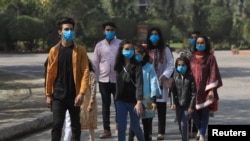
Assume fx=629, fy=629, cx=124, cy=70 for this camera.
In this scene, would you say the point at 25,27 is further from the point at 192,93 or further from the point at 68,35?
the point at 68,35

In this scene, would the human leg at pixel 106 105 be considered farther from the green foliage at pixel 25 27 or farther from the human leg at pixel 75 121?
the green foliage at pixel 25 27

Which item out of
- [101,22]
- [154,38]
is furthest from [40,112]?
[101,22]

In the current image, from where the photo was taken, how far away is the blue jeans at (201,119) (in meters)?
9.41

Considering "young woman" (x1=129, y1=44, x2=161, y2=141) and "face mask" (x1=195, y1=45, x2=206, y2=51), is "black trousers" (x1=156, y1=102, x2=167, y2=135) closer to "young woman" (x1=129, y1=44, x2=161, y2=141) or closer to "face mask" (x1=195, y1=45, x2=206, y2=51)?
"face mask" (x1=195, y1=45, x2=206, y2=51)

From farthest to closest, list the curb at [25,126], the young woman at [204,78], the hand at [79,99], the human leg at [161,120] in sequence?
the human leg at [161,120] < the curb at [25,126] < the young woman at [204,78] < the hand at [79,99]

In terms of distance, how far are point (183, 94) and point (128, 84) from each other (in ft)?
4.33

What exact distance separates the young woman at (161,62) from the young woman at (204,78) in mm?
508

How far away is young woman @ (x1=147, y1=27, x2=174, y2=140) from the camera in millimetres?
9742

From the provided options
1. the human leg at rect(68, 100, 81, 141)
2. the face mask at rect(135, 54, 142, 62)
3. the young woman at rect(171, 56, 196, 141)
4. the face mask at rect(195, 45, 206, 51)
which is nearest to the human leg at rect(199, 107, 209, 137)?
the young woman at rect(171, 56, 196, 141)

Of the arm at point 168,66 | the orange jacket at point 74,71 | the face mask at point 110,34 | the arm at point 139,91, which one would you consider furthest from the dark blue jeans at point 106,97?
A: the orange jacket at point 74,71

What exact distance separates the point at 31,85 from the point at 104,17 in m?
32.5

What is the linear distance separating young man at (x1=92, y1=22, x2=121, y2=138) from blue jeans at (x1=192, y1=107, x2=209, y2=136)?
138cm

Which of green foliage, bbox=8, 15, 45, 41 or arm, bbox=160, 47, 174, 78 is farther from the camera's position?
green foliage, bbox=8, 15, 45, 41

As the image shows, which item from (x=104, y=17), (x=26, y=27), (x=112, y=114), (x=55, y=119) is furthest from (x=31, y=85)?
(x=104, y=17)
